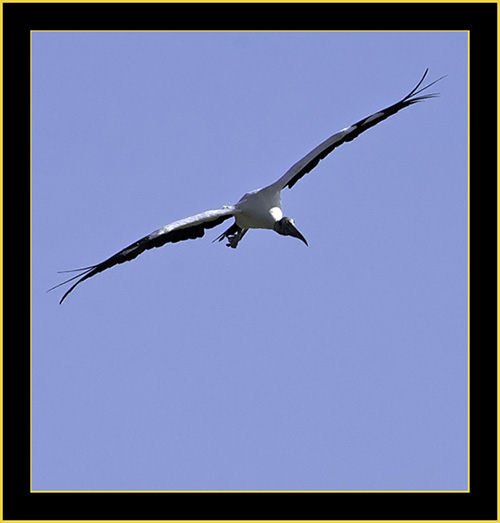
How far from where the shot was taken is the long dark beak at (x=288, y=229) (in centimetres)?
1569

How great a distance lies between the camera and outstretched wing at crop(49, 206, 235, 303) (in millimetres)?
15031

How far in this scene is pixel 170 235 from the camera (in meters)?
15.5

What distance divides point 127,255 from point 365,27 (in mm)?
4605

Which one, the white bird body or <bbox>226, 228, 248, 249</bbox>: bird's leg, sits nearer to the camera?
the white bird body

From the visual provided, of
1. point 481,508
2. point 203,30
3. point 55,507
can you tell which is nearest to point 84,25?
point 203,30

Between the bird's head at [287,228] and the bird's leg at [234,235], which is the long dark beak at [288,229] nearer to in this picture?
the bird's head at [287,228]

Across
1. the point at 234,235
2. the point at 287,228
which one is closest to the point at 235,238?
the point at 234,235

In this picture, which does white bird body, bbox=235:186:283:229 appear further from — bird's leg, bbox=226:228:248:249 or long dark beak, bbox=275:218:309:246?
bird's leg, bbox=226:228:248:249

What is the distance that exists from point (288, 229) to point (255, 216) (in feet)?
2.04

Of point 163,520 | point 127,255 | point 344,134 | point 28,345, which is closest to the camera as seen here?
point 163,520

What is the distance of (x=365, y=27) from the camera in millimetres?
14344

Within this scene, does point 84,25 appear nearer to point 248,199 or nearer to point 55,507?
point 248,199

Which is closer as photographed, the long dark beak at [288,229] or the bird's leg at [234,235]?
the long dark beak at [288,229]

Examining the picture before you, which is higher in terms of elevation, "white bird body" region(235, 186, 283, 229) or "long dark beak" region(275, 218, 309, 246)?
"white bird body" region(235, 186, 283, 229)
